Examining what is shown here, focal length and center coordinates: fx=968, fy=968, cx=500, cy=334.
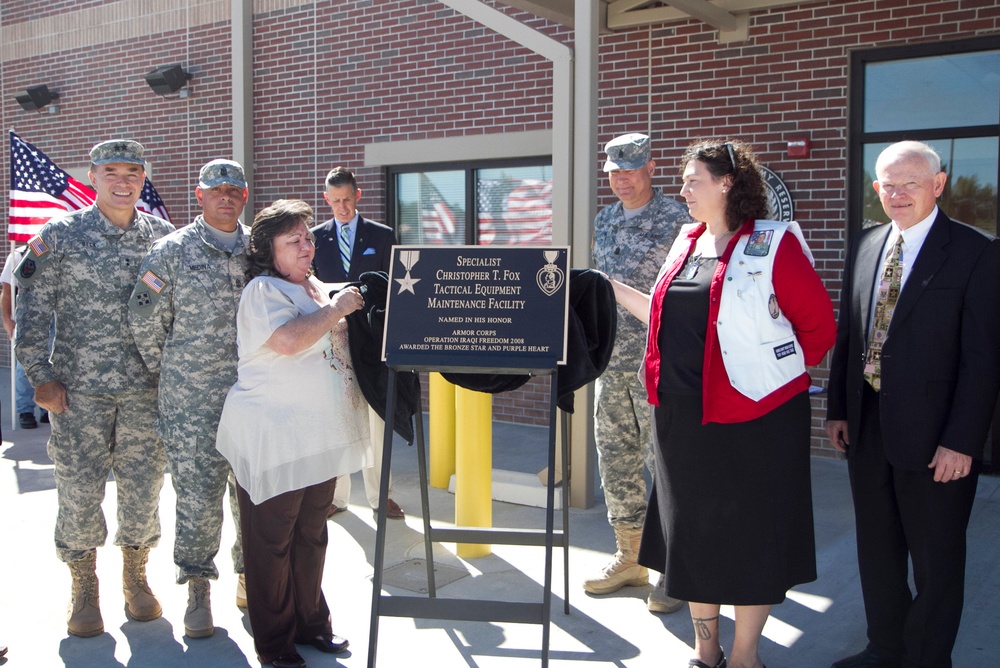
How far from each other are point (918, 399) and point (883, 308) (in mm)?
339

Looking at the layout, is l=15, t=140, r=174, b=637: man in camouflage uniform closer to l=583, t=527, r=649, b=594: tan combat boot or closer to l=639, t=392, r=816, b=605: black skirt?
l=583, t=527, r=649, b=594: tan combat boot

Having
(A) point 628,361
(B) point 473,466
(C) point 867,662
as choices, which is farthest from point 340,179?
(C) point 867,662

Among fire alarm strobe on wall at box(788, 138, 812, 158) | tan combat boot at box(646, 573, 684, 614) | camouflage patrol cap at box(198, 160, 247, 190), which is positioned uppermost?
fire alarm strobe on wall at box(788, 138, 812, 158)

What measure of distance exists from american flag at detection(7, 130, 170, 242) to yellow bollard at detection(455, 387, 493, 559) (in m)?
4.60

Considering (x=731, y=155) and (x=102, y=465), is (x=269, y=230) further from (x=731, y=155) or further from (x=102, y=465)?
(x=731, y=155)

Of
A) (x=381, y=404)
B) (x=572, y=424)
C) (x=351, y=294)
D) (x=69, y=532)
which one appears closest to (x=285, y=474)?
(x=381, y=404)

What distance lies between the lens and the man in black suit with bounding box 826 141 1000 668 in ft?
10.1

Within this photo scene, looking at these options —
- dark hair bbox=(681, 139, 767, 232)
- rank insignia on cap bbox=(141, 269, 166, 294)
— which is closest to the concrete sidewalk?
dark hair bbox=(681, 139, 767, 232)

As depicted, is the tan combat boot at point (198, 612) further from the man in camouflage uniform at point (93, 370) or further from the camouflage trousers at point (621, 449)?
the camouflage trousers at point (621, 449)

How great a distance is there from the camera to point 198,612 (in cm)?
391

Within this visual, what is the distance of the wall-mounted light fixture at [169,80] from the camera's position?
10078 mm

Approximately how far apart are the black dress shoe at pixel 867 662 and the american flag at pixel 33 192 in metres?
6.73

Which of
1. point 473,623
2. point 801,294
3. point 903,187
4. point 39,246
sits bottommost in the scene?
point 473,623

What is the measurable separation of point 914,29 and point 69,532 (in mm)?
5666
